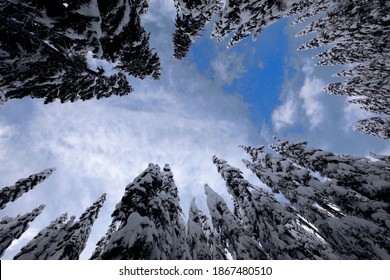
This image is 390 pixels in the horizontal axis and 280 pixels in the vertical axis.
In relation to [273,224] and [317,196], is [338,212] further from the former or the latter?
[273,224]

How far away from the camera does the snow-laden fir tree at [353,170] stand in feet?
33.1

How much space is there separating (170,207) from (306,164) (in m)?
9.80

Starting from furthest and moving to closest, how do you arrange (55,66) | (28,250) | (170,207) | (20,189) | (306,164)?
(20,189)
(28,250)
(306,164)
(170,207)
(55,66)

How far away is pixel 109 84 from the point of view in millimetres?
12391

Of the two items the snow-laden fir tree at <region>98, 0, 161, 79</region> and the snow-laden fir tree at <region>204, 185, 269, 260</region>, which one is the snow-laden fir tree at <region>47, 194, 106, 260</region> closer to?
the snow-laden fir tree at <region>204, 185, 269, 260</region>

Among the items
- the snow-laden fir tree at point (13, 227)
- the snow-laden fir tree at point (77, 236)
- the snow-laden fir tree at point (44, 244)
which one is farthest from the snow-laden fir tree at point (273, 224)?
the snow-laden fir tree at point (13, 227)

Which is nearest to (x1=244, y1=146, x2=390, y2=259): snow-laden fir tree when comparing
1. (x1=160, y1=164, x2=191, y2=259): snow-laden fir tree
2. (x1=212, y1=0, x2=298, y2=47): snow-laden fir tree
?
(x1=160, y1=164, x2=191, y2=259): snow-laden fir tree

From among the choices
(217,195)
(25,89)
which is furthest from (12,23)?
(217,195)

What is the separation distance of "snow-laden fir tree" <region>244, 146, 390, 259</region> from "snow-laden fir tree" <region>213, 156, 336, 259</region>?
110 cm

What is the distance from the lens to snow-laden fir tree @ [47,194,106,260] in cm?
1409

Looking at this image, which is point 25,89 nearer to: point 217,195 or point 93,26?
point 93,26
